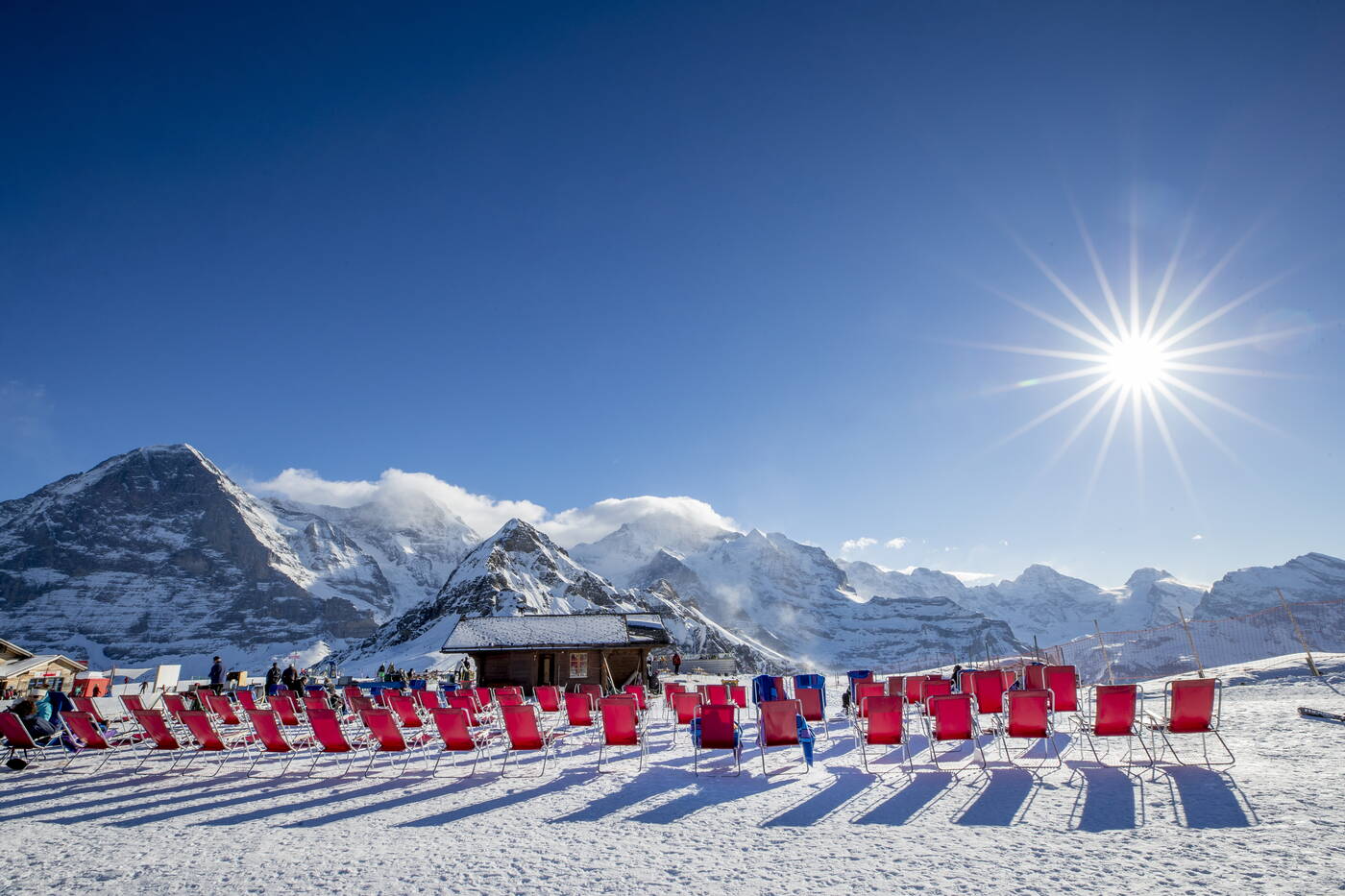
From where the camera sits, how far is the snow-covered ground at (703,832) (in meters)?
4.64

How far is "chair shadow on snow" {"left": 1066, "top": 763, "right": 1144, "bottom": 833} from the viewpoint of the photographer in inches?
225

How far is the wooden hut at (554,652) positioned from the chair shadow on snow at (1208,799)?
78.1ft

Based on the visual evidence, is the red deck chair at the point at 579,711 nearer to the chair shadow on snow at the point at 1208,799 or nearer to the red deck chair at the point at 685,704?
the red deck chair at the point at 685,704

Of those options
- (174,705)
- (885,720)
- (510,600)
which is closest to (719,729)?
(885,720)

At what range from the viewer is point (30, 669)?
107ft

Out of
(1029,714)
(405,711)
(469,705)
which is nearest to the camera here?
(1029,714)

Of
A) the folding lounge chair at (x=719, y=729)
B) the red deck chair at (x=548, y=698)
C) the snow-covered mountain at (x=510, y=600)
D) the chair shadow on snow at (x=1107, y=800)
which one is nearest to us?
the chair shadow on snow at (x=1107, y=800)

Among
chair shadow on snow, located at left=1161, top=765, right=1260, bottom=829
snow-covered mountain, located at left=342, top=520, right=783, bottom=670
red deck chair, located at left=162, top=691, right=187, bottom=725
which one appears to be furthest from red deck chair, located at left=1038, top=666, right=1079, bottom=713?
snow-covered mountain, located at left=342, top=520, right=783, bottom=670

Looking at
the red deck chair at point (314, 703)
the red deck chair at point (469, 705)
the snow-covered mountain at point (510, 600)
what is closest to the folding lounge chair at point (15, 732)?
the red deck chair at point (314, 703)

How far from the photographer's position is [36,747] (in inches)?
384

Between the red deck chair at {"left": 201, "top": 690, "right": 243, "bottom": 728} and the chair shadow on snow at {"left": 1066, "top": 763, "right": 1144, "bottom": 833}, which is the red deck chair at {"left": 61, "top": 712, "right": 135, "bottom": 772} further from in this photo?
the chair shadow on snow at {"left": 1066, "top": 763, "right": 1144, "bottom": 833}

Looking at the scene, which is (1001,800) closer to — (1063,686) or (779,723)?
(779,723)

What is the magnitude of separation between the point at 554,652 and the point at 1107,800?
26025 mm

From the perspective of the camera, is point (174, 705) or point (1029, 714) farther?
point (174, 705)
